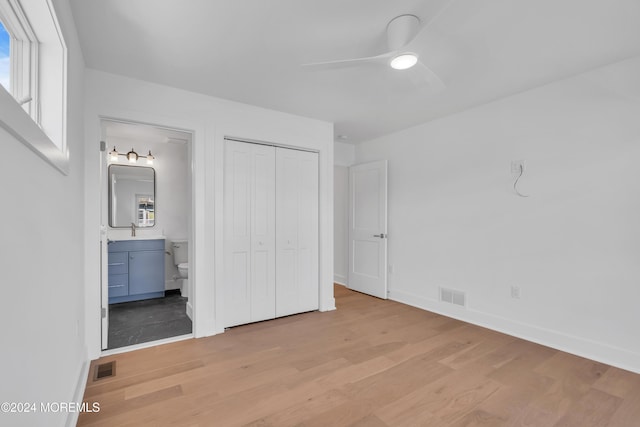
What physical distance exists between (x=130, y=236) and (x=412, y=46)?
4.54m

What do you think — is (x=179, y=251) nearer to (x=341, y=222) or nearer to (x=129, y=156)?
(x=129, y=156)

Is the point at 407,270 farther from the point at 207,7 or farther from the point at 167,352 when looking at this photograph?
the point at 207,7

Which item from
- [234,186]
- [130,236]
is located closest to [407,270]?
[234,186]

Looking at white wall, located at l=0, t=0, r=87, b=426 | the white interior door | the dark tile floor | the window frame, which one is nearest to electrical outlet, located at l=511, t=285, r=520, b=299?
the white interior door

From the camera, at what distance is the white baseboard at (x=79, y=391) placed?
63.9 inches

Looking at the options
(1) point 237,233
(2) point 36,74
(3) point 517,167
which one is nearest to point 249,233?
(1) point 237,233

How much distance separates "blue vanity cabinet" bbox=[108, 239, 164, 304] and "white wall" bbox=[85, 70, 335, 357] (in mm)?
A: 1719

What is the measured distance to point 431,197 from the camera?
3953 millimetres

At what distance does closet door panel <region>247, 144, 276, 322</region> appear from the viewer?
339 centimetres

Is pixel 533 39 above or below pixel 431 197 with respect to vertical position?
above

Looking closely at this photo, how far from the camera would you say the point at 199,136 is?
3.03m

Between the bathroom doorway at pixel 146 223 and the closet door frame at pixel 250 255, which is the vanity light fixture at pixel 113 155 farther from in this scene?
the closet door frame at pixel 250 255

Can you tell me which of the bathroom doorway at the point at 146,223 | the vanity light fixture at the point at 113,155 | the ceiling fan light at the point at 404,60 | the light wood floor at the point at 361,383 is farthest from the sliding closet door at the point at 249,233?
the vanity light fixture at the point at 113,155

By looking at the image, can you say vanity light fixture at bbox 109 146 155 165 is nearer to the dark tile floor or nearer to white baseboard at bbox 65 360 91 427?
the dark tile floor
